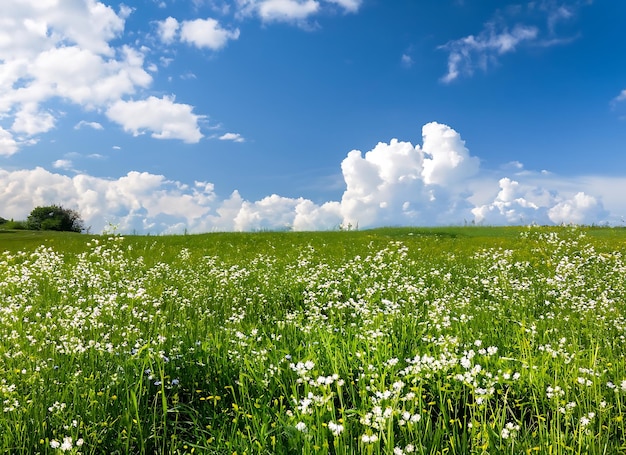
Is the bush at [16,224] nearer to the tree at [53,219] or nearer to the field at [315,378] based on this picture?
the tree at [53,219]

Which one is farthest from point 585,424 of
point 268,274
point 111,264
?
point 111,264

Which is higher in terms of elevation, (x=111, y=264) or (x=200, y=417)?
(x=111, y=264)

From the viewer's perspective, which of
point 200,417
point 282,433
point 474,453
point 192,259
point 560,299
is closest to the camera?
point 474,453

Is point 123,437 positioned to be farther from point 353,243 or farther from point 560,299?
point 353,243

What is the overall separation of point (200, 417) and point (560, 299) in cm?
828

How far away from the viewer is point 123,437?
4660mm

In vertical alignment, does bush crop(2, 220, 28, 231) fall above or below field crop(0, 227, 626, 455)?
above

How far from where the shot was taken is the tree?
64938 mm

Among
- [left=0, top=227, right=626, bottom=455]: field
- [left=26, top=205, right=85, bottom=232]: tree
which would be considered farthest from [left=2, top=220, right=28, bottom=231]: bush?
[left=0, top=227, right=626, bottom=455]: field

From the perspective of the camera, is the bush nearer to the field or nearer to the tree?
the tree

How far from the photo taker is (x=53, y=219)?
219 feet

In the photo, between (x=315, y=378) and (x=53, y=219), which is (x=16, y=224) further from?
(x=315, y=378)

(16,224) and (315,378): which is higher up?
(16,224)

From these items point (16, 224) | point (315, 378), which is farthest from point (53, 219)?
point (315, 378)
